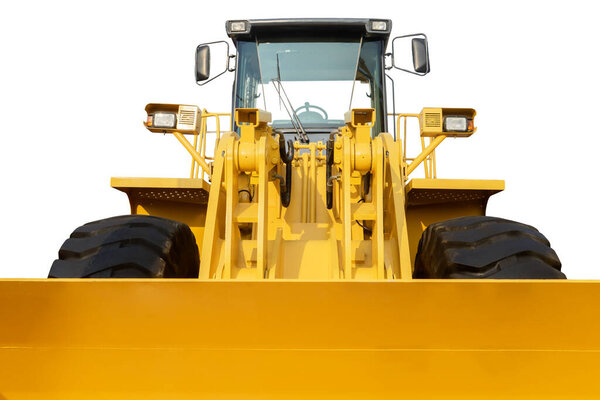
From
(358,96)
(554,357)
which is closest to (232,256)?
(554,357)

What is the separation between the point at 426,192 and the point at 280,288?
81.8 inches

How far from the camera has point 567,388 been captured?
1.96 m

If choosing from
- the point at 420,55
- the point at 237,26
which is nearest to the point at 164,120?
the point at 237,26

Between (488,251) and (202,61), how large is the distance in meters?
3.30

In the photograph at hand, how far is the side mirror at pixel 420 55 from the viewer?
15.7 feet

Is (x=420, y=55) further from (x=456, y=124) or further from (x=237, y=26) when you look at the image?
(x=237, y=26)

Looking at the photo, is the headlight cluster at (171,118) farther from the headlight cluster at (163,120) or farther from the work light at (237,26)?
the work light at (237,26)

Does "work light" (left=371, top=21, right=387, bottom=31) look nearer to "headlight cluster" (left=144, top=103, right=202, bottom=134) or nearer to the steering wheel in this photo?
the steering wheel

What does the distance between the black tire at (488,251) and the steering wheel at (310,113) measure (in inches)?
79.1

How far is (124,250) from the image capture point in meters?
2.82

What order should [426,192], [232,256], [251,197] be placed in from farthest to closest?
[251,197] < [426,192] < [232,256]

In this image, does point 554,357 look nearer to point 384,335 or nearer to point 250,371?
point 384,335

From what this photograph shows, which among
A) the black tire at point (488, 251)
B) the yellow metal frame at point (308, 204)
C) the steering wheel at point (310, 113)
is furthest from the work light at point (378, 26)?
the black tire at point (488, 251)

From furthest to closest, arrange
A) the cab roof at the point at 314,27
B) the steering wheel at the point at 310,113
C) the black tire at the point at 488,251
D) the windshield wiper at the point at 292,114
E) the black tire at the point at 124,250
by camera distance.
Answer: the steering wheel at the point at 310,113, the cab roof at the point at 314,27, the windshield wiper at the point at 292,114, the black tire at the point at 124,250, the black tire at the point at 488,251
